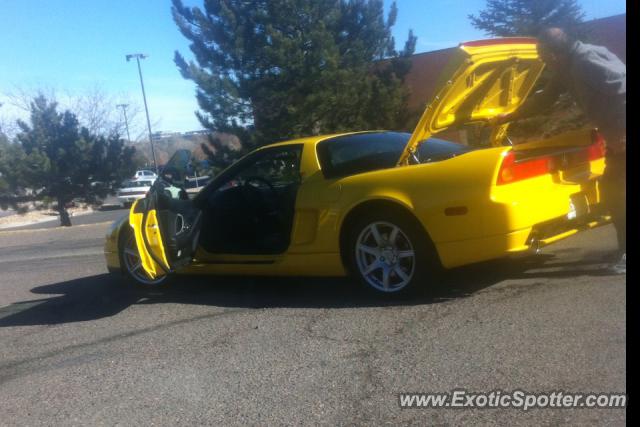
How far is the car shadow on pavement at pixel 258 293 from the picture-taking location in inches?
198

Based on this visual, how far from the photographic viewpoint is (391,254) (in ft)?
15.9

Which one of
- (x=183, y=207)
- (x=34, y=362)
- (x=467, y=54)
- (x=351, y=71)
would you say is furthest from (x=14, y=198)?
(x=467, y=54)

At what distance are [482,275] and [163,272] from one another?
2795mm

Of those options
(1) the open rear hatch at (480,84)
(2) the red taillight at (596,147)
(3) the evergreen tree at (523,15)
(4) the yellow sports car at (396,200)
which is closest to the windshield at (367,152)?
(4) the yellow sports car at (396,200)

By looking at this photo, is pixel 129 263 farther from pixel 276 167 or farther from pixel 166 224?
pixel 276 167

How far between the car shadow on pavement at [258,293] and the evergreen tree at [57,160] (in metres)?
13.2

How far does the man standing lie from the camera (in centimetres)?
466

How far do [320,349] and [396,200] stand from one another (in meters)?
1.33

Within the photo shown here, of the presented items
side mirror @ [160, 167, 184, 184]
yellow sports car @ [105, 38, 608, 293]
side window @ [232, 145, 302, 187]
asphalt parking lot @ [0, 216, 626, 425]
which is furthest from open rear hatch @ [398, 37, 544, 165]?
side mirror @ [160, 167, 184, 184]

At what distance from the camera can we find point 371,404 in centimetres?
316

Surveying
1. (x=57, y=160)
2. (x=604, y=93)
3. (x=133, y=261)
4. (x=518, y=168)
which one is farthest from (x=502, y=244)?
(x=57, y=160)

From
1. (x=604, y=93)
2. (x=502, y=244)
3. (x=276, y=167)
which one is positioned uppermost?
(x=604, y=93)

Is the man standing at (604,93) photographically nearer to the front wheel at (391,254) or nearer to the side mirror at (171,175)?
the front wheel at (391,254)

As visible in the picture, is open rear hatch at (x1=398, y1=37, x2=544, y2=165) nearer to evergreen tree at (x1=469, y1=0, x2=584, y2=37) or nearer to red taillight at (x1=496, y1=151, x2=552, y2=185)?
red taillight at (x1=496, y1=151, x2=552, y2=185)
